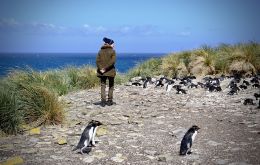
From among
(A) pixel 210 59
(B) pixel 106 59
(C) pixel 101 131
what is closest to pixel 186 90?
(B) pixel 106 59

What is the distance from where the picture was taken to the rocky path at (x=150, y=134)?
24.2 feet

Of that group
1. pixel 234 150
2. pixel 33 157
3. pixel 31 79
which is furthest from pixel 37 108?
pixel 234 150

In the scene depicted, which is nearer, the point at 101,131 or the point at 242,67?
the point at 101,131

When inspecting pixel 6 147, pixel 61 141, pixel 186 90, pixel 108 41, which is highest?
pixel 108 41

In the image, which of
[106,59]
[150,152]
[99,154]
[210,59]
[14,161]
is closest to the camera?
[14,161]

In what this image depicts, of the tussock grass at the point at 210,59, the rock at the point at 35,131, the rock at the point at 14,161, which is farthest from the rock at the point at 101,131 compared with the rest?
the tussock grass at the point at 210,59

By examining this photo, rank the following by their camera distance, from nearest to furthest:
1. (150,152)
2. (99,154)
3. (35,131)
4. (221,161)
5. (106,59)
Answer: (221,161) < (99,154) < (150,152) < (35,131) < (106,59)

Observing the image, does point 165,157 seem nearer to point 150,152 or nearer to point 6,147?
point 150,152

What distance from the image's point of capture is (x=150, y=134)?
920 centimetres

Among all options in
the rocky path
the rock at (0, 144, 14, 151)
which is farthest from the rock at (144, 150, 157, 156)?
the rock at (0, 144, 14, 151)

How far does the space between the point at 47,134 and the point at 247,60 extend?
1424 centimetres

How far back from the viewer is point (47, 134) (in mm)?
9211

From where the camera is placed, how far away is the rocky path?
7379mm

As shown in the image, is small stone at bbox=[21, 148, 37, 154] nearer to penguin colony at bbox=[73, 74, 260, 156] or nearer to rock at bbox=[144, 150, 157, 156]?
penguin colony at bbox=[73, 74, 260, 156]
